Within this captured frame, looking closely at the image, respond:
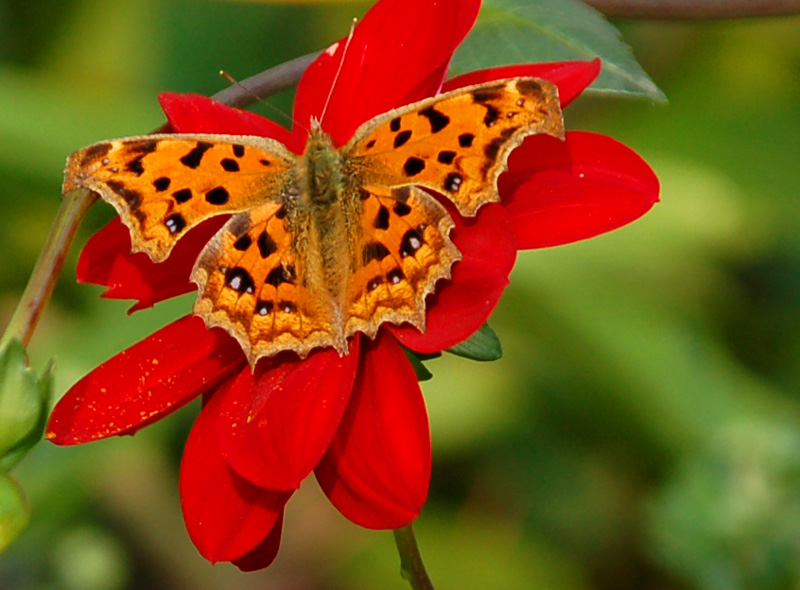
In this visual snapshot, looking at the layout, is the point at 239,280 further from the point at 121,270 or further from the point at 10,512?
the point at 10,512

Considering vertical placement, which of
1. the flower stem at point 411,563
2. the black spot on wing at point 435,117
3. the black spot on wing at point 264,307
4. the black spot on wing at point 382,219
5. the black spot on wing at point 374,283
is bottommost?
the flower stem at point 411,563

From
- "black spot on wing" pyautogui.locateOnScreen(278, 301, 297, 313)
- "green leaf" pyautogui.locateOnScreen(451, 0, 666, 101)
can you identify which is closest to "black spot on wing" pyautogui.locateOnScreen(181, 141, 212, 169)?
"black spot on wing" pyautogui.locateOnScreen(278, 301, 297, 313)

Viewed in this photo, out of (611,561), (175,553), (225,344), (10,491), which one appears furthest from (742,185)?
(10,491)

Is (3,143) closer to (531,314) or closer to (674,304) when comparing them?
(531,314)

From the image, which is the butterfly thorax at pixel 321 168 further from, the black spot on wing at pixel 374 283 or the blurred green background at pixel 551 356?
the blurred green background at pixel 551 356

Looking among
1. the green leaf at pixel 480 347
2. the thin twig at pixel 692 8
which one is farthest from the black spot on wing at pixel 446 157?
the thin twig at pixel 692 8

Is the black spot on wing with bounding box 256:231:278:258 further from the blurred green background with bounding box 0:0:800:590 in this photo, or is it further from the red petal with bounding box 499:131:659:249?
the blurred green background with bounding box 0:0:800:590
